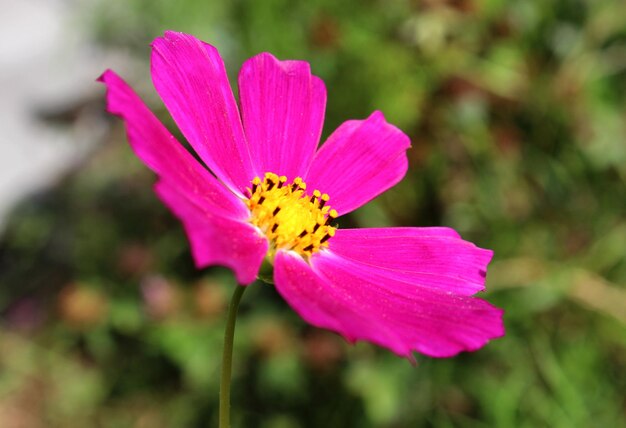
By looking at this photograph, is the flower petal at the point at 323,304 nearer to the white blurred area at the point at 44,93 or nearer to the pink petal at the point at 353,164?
the pink petal at the point at 353,164

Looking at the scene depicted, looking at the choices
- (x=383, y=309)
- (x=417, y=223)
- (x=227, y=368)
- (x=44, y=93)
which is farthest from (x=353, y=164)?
(x=44, y=93)

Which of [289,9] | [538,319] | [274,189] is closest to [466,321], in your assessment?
[274,189]

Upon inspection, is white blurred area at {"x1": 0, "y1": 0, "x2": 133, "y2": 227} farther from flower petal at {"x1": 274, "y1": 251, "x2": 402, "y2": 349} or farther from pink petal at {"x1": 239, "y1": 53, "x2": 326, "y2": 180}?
flower petal at {"x1": 274, "y1": 251, "x2": 402, "y2": 349}

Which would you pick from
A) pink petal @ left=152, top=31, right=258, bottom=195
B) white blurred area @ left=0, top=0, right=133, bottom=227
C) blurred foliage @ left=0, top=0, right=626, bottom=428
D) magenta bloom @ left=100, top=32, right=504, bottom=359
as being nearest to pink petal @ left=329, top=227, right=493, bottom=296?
magenta bloom @ left=100, top=32, right=504, bottom=359

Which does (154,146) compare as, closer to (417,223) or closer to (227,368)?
(227,368)

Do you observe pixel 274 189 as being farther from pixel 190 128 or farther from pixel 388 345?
pixel 388 345

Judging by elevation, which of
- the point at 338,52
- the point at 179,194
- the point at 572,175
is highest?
the point at 179,194

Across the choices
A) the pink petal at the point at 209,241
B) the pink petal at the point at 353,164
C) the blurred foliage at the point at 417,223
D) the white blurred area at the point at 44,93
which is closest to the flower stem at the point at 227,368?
the pink petal at the point at 209,241
